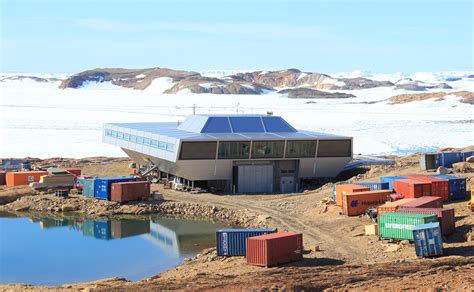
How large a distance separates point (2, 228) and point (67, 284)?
1442 centimetres

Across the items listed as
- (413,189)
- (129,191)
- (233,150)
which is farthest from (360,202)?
(129,191)

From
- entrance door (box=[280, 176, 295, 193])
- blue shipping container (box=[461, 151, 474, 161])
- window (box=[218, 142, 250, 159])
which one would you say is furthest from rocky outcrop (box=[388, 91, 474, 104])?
window (box=[218, 142, 250, 159])

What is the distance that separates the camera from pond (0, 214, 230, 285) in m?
29.2

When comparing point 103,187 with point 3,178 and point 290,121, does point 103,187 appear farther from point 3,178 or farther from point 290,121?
point 290,121

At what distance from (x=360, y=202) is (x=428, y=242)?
8325 mm

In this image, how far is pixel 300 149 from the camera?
157 ft

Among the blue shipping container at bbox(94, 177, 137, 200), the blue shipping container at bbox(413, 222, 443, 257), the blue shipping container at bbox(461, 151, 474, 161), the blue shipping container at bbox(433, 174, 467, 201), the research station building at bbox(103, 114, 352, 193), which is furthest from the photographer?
the blue shipping container at bbox(461, 151, 474, 161)

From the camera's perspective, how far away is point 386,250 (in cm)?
2900

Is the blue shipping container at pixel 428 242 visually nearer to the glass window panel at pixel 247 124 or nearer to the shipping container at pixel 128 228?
the shipping container at pixel 128 228

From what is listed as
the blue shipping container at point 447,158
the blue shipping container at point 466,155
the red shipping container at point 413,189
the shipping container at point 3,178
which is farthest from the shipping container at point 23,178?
the blue shipping container at point 466,155

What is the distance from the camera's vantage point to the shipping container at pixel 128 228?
125ft

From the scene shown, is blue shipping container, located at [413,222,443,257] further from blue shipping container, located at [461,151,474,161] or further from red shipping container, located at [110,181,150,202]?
blue shipping container, located at [461,151,474,161]

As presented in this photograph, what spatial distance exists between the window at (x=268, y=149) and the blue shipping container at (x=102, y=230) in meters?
10.8

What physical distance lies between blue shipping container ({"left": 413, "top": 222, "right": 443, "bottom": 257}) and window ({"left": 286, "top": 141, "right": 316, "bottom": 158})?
65.9 ft
